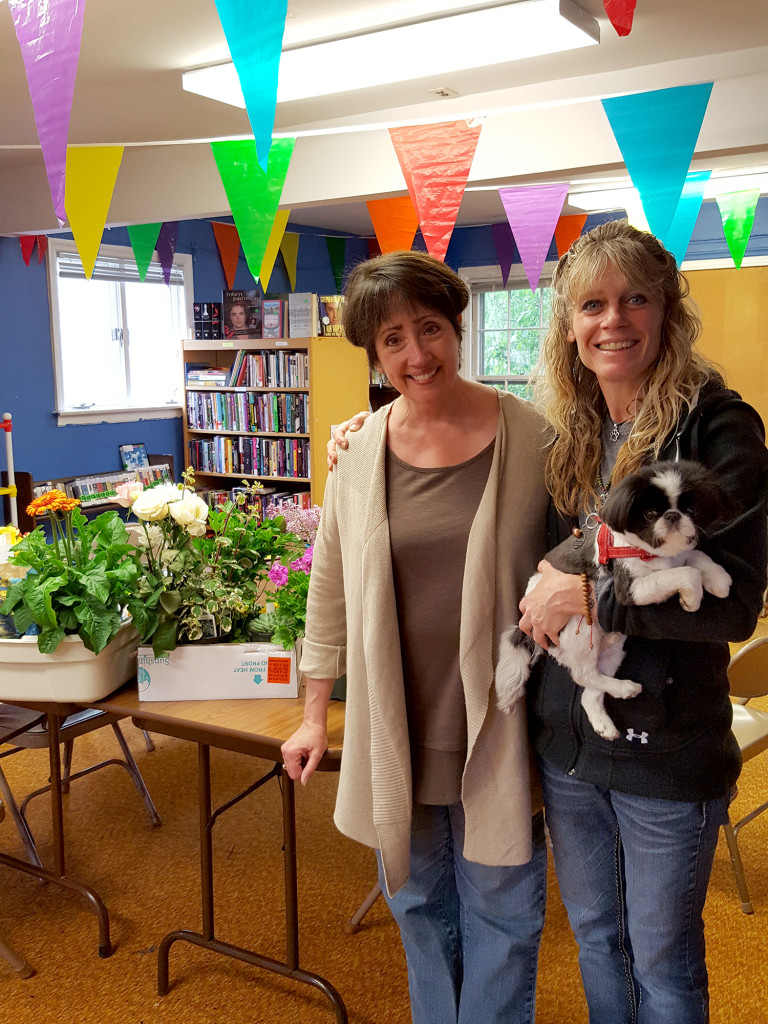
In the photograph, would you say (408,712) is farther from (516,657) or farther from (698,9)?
(698,9)

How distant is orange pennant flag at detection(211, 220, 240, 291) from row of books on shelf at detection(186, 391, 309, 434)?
3.33 ft

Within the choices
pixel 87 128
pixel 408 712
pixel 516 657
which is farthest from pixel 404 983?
pixel 87 128

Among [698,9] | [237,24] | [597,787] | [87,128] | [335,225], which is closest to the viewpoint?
[597,787]

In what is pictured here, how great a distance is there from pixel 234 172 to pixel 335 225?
5.03m

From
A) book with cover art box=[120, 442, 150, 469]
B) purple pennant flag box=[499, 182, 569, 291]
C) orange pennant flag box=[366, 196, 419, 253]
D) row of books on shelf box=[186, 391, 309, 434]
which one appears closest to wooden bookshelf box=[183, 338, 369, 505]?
row of books on shelf box=[186, 391, 309, 434]

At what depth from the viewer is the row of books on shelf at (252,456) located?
6133 mm

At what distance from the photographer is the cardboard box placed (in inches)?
74.9

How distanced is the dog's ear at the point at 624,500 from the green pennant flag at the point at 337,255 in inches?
296

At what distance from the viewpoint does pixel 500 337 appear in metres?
8.38

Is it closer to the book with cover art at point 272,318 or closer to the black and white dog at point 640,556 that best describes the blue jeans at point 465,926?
the black and white dog at point 640,556

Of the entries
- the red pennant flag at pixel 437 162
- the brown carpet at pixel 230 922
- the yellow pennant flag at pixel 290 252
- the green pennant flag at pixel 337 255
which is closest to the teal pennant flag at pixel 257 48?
the red pennant flag at pixel 437 162

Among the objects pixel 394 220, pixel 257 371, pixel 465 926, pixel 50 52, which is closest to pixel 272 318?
pixel 257 371

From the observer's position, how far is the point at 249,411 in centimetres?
627

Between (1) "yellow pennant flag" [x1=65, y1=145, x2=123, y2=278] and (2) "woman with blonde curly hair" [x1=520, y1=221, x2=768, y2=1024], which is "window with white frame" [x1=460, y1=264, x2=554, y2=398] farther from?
(2) "woman with blonde curly hair" [x1=520, y1=221, x2=768, y2=1024]
